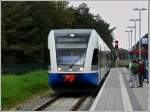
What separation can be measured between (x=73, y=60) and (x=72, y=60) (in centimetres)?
5

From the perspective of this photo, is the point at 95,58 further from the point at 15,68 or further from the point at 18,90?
the point at 15,68

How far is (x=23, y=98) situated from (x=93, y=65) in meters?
3.60

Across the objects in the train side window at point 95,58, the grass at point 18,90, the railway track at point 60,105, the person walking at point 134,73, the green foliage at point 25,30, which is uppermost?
the green foliage at point 25,30

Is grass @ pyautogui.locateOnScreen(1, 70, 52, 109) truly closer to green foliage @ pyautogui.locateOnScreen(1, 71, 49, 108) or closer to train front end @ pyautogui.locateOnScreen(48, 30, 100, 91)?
green foliage @ pyautogui.locateOnScreen(1, 71, 49, 108)

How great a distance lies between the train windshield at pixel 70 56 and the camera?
26.8 meters

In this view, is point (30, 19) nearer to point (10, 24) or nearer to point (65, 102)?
point (10, 24)

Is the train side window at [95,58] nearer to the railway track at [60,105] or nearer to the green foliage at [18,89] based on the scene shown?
the railway track at [60,105]

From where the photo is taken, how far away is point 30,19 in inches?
2618

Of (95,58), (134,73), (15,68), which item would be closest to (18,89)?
(95,58)

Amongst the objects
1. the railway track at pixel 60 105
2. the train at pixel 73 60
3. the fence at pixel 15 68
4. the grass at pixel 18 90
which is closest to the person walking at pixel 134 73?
the train at pixel 73 60

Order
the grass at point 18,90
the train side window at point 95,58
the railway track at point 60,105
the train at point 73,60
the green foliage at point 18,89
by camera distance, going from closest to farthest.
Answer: the railway track at point 60,105 < the grass at point 18,90 < the green foliage at point 18,89 < the train at point 73,60 < the train side window at point 95,58

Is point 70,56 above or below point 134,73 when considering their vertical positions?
above

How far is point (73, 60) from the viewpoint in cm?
2678

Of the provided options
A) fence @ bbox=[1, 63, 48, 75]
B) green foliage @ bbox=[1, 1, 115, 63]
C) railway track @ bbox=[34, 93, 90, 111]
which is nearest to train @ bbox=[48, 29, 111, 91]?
railway track @ bbox=[34, 93, 90, 111]
